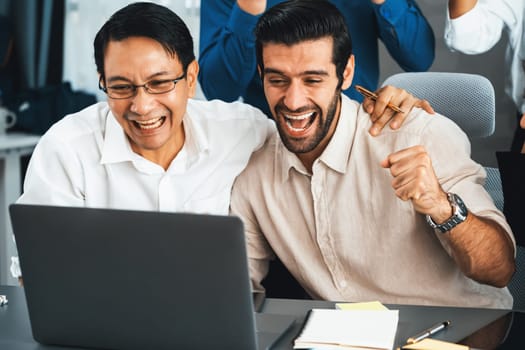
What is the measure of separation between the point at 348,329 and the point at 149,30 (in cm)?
84

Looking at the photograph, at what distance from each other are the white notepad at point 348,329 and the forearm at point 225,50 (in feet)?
3.02

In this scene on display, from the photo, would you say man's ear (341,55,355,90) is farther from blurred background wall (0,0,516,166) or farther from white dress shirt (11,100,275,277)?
blurred background wall (0,0,516,166)

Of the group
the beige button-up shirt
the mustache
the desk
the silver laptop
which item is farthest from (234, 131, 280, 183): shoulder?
the desk

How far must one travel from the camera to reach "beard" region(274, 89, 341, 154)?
181 cm

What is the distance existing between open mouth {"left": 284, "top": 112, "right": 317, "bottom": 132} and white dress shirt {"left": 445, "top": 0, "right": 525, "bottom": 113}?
0.68 m

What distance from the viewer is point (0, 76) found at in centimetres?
456

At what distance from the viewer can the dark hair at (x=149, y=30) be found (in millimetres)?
1827

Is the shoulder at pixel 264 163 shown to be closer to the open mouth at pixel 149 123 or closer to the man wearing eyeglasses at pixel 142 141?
the man wearing eyeglasses at pixel 142 141

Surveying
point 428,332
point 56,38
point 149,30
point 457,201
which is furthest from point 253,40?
point 56,38

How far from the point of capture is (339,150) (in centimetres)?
182

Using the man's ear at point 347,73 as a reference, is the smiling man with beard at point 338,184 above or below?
below

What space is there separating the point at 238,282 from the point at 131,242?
0.17 metres

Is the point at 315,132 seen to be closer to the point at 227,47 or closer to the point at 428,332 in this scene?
the point at 227,47

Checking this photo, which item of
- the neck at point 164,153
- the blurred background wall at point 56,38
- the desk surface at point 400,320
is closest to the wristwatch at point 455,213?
the desk surface at point 400,320
